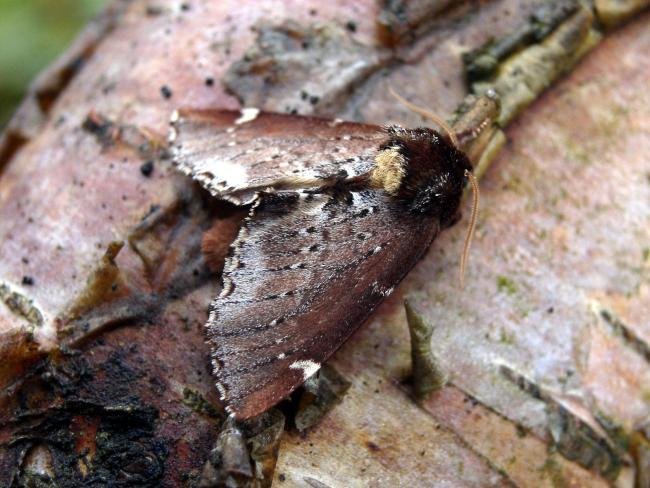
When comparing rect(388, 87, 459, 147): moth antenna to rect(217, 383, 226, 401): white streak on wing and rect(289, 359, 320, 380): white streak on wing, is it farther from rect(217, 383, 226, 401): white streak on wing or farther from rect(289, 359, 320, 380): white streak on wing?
rect(217, 383, 226, 401): white streak on wing

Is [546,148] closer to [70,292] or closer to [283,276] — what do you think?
[283,276]

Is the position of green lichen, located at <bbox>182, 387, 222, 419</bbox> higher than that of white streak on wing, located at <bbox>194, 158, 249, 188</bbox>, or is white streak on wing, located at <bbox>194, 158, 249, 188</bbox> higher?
white streak on wing, located at <bbox>194, 158, 249, 188</bbox>

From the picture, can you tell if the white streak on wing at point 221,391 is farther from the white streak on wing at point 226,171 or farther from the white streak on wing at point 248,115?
the white streak on wing at point 248,115

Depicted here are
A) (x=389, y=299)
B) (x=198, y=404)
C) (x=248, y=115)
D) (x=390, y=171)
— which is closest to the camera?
(x=198, y=404)

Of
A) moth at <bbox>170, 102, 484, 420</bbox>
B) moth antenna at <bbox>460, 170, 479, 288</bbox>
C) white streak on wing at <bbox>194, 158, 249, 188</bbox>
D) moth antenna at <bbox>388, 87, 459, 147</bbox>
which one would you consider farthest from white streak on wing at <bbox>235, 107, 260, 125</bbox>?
moth antenna at <bbox>460, 170, 479, 288</bbox>

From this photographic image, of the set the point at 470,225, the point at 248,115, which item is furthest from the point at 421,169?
the point at 248,115

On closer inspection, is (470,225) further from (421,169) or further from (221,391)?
(221,391)

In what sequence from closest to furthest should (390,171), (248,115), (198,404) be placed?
(198,404)
(390,171)
(248,115)

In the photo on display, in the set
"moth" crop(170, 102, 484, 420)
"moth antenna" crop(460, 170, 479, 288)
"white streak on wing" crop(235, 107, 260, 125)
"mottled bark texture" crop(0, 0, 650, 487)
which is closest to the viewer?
"mottled bark texture" crop(0, 0, 650, 487)
